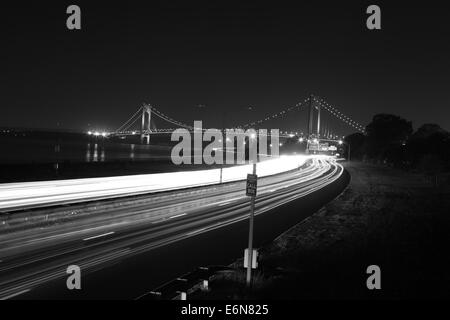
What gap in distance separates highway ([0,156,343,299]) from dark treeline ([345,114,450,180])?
115 feet

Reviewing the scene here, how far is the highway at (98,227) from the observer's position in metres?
11.6

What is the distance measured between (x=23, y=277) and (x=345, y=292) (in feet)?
22.8

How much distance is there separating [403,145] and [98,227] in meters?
85.1

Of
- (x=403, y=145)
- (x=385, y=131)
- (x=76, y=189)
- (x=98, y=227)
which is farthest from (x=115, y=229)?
(x=385, y=131)

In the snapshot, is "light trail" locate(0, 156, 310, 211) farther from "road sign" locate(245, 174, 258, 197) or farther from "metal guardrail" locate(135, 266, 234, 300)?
"road sign" locate(245, 174, 258, 197)

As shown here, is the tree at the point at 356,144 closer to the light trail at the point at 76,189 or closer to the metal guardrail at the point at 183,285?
the light trail at the point at 76,189

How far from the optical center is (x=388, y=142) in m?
123

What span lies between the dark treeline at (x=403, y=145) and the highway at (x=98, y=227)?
115ft

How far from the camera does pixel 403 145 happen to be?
92938mm

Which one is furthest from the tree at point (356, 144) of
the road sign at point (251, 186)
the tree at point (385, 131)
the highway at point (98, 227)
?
the road sign at point (251, 186)

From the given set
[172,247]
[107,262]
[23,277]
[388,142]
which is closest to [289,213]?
[172,247]

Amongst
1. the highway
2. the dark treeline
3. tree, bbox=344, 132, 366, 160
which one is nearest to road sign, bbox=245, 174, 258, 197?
the highway

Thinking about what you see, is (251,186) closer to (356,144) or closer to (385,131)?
(385,131)
